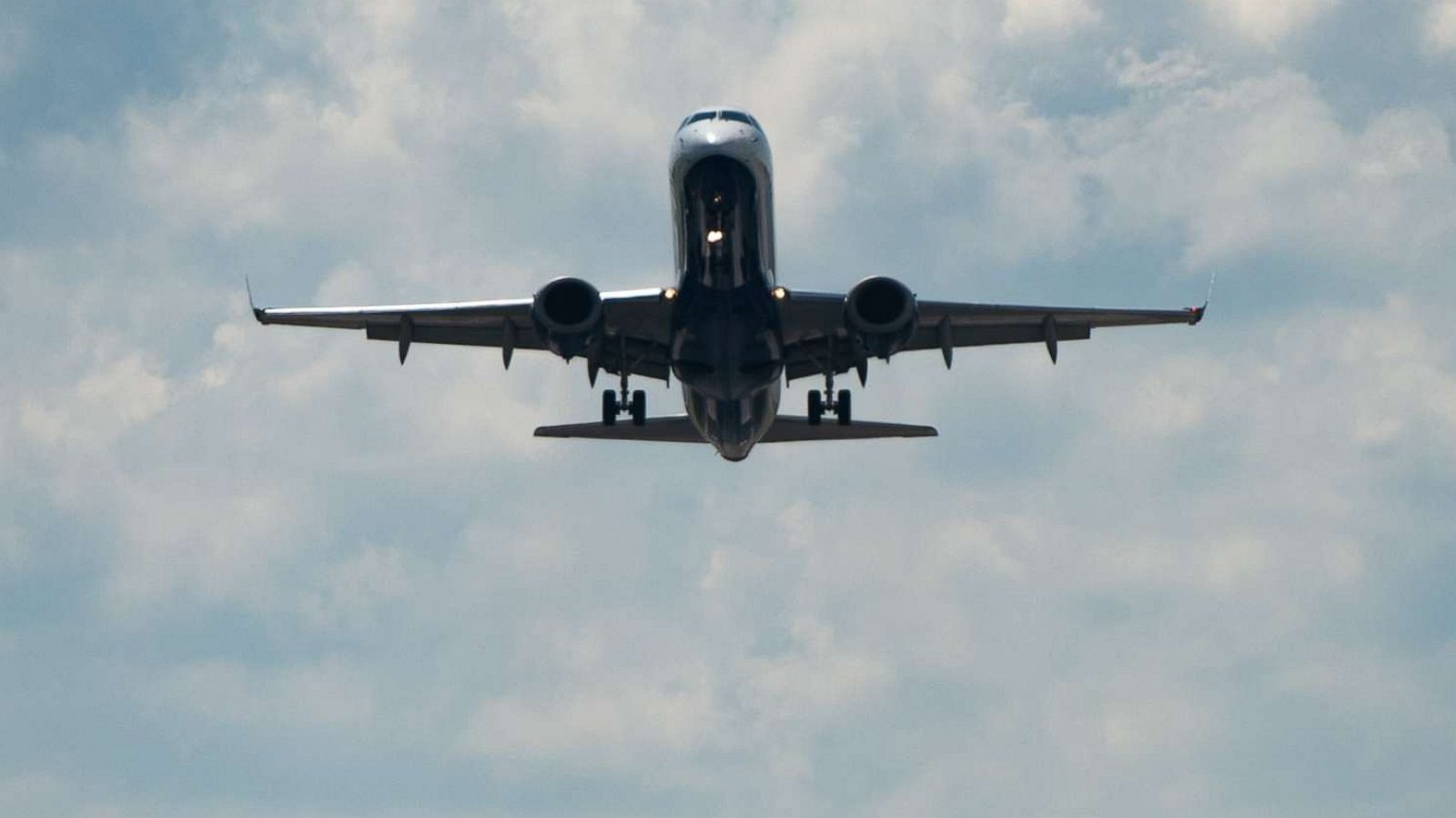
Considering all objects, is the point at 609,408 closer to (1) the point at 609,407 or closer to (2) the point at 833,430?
(1) the point at 609,407

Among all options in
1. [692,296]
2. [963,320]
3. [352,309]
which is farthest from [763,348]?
[352,309]

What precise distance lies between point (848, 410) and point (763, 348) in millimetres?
4807

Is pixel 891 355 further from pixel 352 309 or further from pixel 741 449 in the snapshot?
pixel 352 309

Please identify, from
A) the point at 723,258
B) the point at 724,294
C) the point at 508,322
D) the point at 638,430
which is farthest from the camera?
the point at 638,430

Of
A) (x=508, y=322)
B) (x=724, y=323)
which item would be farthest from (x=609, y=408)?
(x=724, y=323)

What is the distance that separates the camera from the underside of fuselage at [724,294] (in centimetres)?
4284

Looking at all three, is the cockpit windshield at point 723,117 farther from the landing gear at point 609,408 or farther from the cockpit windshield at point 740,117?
the landing gear at point 609,408

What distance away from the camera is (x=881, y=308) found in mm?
44219

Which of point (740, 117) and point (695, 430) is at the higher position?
point (740, 117)

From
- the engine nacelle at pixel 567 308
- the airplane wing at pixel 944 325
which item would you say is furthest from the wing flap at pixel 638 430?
the engine nacelle at pixel 567 308

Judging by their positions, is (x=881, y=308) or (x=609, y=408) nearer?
A: (x=881, y=308)

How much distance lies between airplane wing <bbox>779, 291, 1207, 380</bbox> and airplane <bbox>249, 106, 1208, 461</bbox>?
1.4 inches

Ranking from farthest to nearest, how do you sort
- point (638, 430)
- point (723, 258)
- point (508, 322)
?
point (638, 430) → point (508, 322) → point (723, 258)

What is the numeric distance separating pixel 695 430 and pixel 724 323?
685cm
